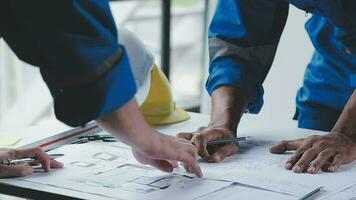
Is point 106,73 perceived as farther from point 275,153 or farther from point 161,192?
point 275,153

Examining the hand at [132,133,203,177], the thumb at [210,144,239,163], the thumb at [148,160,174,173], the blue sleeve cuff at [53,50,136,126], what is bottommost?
the thumb at [210,144,239,163]

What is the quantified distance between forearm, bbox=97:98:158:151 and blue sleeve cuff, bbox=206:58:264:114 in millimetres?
616

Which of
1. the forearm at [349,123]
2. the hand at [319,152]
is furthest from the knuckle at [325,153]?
the forearm at [349,123]

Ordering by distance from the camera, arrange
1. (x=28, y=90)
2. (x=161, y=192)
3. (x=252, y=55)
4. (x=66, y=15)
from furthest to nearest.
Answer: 1. (x=28, y=90)
2. (x=252, y=55)
3. (x=161, y=192)
4. (x=66, y=15)

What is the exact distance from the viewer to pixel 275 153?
150 cm

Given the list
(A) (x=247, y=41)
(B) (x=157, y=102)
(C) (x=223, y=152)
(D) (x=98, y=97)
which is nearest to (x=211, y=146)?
(C) (x=223, y=152)

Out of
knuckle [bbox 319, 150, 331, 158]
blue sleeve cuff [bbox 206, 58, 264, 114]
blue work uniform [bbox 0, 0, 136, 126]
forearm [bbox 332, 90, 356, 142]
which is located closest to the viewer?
A: blue work uniform [bbox 0, 0, 136, 126]

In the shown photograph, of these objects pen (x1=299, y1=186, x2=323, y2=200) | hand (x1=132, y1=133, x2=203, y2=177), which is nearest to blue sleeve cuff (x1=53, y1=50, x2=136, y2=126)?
hand (x1=132, y1=133, x2=203, y2=177)

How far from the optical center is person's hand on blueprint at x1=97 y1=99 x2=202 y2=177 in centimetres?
110

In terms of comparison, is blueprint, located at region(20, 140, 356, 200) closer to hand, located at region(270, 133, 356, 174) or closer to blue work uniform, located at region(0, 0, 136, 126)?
hand, located at region(270, 133, 356, 174)

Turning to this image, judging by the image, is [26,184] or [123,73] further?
[26,184]

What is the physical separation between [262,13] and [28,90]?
7.36 feet

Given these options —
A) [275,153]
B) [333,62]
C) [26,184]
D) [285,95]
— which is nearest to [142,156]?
[26,184]

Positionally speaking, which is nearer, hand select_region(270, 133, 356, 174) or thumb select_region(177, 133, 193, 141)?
hand select_region(270, 133, 356, 174)
